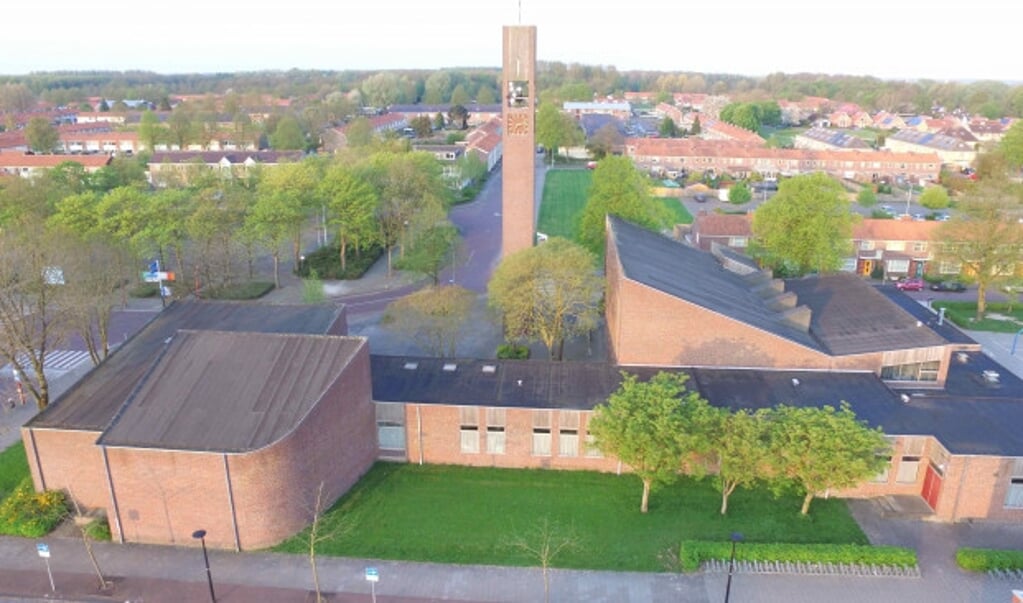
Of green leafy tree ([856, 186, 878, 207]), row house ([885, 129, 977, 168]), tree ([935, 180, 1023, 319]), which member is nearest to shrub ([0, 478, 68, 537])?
tree ([935, 180, 1023, 319])

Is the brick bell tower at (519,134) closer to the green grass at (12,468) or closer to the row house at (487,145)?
the green grass at (12,468)

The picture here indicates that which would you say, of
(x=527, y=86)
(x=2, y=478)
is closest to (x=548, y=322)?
(x=527, y=86)

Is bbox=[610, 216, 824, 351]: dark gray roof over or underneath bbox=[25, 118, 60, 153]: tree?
underneath

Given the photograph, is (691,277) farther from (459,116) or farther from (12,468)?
(459,116)

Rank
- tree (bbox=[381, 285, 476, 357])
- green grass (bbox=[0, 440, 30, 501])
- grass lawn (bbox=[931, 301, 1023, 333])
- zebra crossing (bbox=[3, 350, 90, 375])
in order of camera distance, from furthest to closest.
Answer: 1. grass lawn (bbox=[931, 301, 1023, 333])
2. zebra crossing (bbox=[3, 350, 90, 375])
3. tree (bbox=[381, 285, 476, 357])
4. green grass (bbox=[0, 440, 30, 501])

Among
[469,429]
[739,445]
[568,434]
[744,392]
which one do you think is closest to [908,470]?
[744,392]

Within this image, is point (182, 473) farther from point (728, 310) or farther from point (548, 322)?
point (728, 310)

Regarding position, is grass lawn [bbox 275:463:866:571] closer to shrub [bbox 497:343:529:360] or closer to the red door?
the red door

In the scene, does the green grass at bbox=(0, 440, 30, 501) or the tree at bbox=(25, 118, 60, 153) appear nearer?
the green grass at bbox=(0, 440, 30, 501)
